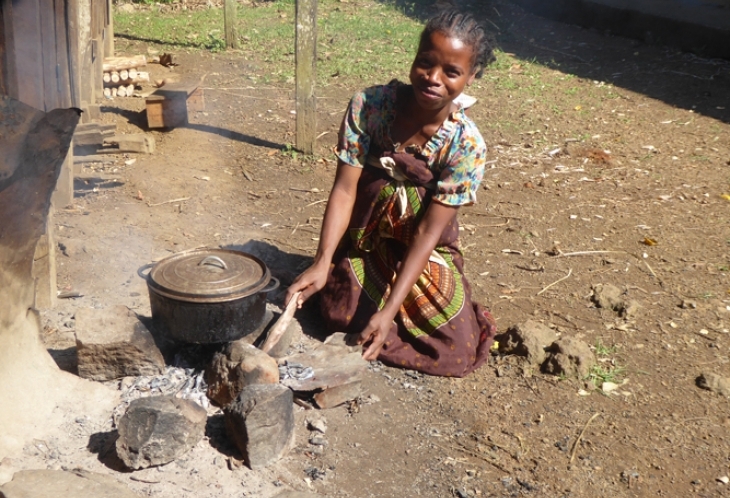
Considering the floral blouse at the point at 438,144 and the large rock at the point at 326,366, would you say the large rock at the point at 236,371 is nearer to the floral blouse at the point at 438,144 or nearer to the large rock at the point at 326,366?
the large rock at the point at 326,366

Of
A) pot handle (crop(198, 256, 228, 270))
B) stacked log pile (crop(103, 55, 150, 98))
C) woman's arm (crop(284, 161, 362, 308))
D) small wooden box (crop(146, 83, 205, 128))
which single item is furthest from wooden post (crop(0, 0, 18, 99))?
stacked log pile (crop(103, 55, 150, 98))

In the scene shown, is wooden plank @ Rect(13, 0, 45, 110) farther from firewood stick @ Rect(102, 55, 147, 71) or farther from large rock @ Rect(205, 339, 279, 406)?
firewood stick @ Rect(102, 55, 147, 71)

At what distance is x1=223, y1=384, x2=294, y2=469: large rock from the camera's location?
2859 mm

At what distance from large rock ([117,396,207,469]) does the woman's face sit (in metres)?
1.67

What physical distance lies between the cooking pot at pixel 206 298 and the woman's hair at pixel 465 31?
127 centimetres

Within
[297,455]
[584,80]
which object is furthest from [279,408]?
[584,80]

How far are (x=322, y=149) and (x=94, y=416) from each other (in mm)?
3765

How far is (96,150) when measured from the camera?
5.92m

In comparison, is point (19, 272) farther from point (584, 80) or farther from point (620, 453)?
point (584, 80)

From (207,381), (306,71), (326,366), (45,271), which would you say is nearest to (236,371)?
(207,381)

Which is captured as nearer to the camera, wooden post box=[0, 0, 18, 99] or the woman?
the woman

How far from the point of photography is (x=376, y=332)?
136 inches

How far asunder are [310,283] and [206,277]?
2.03 feet

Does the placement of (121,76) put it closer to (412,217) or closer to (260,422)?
(412,217)
